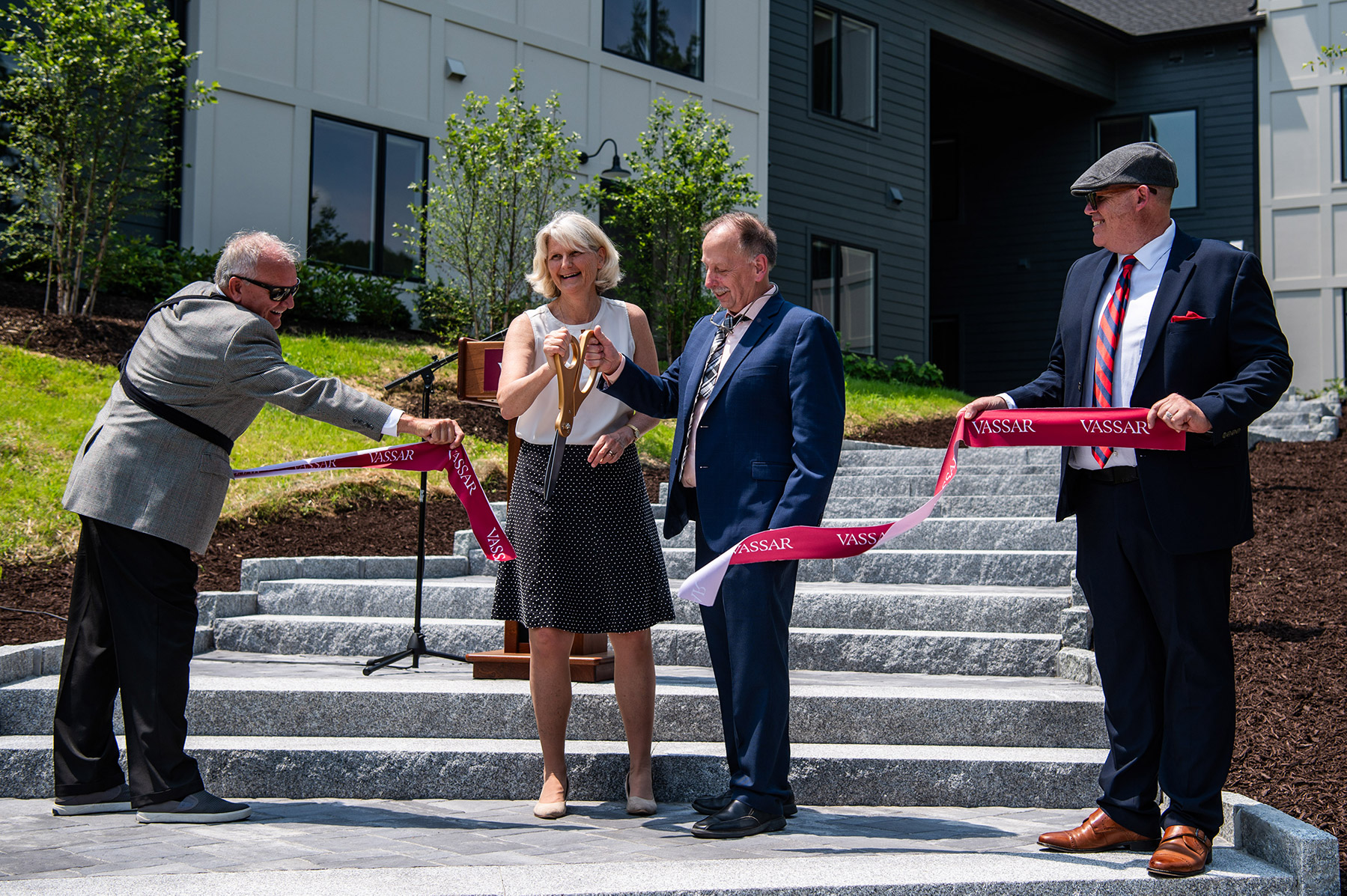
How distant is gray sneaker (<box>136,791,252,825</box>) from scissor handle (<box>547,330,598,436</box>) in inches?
64.6

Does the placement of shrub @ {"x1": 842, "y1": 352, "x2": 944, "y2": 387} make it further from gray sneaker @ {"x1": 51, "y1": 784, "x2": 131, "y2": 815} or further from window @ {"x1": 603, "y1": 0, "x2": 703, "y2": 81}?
gray sneaker @ {"x1": 51, "y1": 784, "x2": 131, "y2": 815}

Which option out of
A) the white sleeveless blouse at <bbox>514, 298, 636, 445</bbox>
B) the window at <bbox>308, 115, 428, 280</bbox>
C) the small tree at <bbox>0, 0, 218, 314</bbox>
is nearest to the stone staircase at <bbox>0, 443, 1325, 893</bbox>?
the white sleeveless blouse at <bbox>514, 298, 636, 445</bbox>

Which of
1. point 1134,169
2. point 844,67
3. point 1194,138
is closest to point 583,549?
point 1134,169

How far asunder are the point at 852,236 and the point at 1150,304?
51.5ft

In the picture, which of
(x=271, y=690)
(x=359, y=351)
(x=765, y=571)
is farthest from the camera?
(x=359, y=351)

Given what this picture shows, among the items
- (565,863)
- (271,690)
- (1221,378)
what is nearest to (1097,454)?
(1221,378)

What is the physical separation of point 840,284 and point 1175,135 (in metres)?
7.23

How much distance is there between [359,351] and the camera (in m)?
11.2

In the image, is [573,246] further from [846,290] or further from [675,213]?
[846,290]

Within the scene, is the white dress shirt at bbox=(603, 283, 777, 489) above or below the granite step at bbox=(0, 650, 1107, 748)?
above

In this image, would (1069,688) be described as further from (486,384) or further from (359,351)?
(359,351)

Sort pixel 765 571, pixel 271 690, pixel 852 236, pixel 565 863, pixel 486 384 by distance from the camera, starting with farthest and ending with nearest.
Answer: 1. pixel 852 236
2. pixel 486 384
3. pixel 271 690
4. pixel 765 571
5. pixel 565 863

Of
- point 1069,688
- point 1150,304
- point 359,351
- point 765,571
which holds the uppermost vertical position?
point 359,351

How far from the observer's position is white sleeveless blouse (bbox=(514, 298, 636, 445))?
404cm
